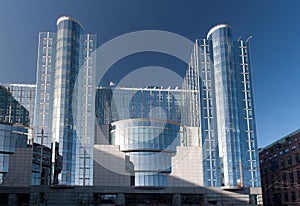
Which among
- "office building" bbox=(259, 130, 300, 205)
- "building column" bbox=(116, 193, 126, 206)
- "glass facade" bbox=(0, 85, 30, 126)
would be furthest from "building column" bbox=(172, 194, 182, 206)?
"glass facade" bbox=(0, 85, 30, 126)

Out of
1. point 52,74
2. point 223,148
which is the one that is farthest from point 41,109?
point 223,148

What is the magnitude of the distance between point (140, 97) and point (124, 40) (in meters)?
34.2

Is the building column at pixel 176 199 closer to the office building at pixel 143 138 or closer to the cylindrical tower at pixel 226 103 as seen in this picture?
the office building at pixel 143 138

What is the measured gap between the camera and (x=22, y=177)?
207 feet

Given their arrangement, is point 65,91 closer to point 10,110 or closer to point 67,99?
point 67,99

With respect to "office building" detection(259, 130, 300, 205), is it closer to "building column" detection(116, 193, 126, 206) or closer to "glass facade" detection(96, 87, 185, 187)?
"glass facade" detection(96, 87, 185, 187)

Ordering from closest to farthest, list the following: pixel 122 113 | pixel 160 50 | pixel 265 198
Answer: pixel 160 50, pixel 122 113, pixel 265 198

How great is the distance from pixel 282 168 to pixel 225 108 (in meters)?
36.1

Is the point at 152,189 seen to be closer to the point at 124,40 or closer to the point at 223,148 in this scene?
the point at 223,148

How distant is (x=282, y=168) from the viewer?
308ft

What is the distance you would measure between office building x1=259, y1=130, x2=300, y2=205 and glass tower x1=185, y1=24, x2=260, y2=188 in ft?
62.7

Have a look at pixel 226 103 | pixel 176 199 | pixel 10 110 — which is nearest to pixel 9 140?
pixel 10 110

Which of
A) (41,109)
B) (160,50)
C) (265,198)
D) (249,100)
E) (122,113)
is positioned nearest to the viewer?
(160,50)

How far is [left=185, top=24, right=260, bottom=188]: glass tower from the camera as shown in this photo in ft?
219
